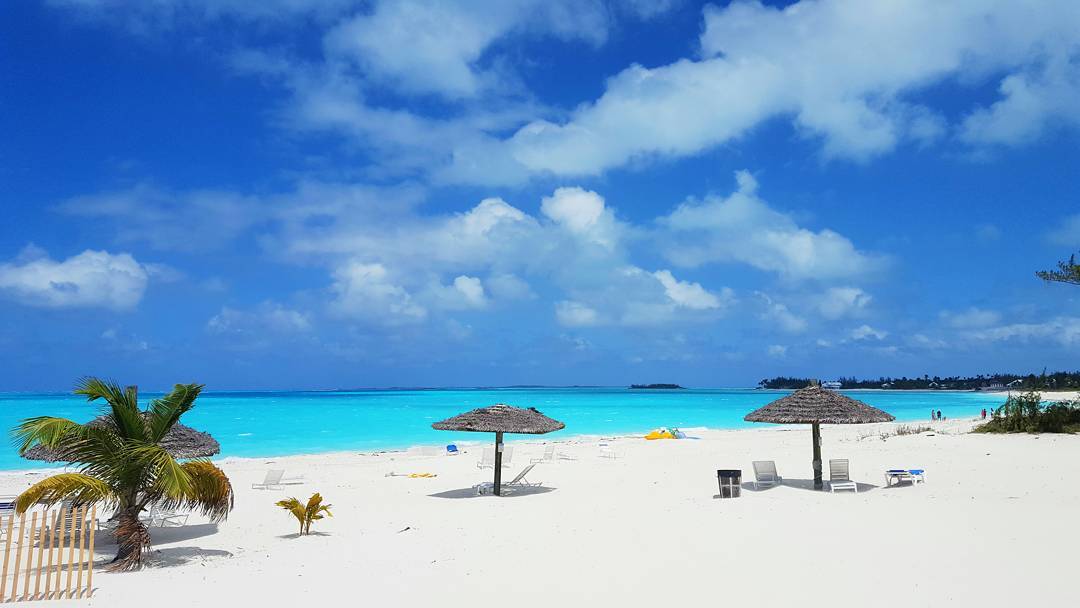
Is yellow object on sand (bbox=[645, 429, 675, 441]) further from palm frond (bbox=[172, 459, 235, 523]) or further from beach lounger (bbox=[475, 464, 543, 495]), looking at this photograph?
palm frond (bbox=[172, 459, 235, 523])

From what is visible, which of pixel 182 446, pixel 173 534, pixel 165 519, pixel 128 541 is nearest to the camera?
pixel 128 541

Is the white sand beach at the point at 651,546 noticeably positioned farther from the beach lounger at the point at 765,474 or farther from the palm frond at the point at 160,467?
the palm frond at the point at 160,467

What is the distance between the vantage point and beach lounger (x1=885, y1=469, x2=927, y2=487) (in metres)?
12.0

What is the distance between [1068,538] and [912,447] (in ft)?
33.1

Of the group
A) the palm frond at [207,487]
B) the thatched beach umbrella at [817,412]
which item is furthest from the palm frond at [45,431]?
the thatched beach umbrella at [817,412]

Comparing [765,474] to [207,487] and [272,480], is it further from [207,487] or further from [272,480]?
[272,480]

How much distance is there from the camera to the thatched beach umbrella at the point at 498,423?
12.8 meters

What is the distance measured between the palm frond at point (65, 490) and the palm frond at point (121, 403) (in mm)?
595

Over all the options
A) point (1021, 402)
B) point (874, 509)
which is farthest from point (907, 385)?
point (874, 509)

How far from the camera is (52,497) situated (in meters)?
7.27

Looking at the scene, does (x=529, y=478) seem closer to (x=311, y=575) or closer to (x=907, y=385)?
(x=311, y=575)

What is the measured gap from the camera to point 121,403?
7688 mm

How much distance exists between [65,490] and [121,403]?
0.99m

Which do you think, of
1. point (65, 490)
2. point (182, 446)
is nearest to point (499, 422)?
point (182, 446)
